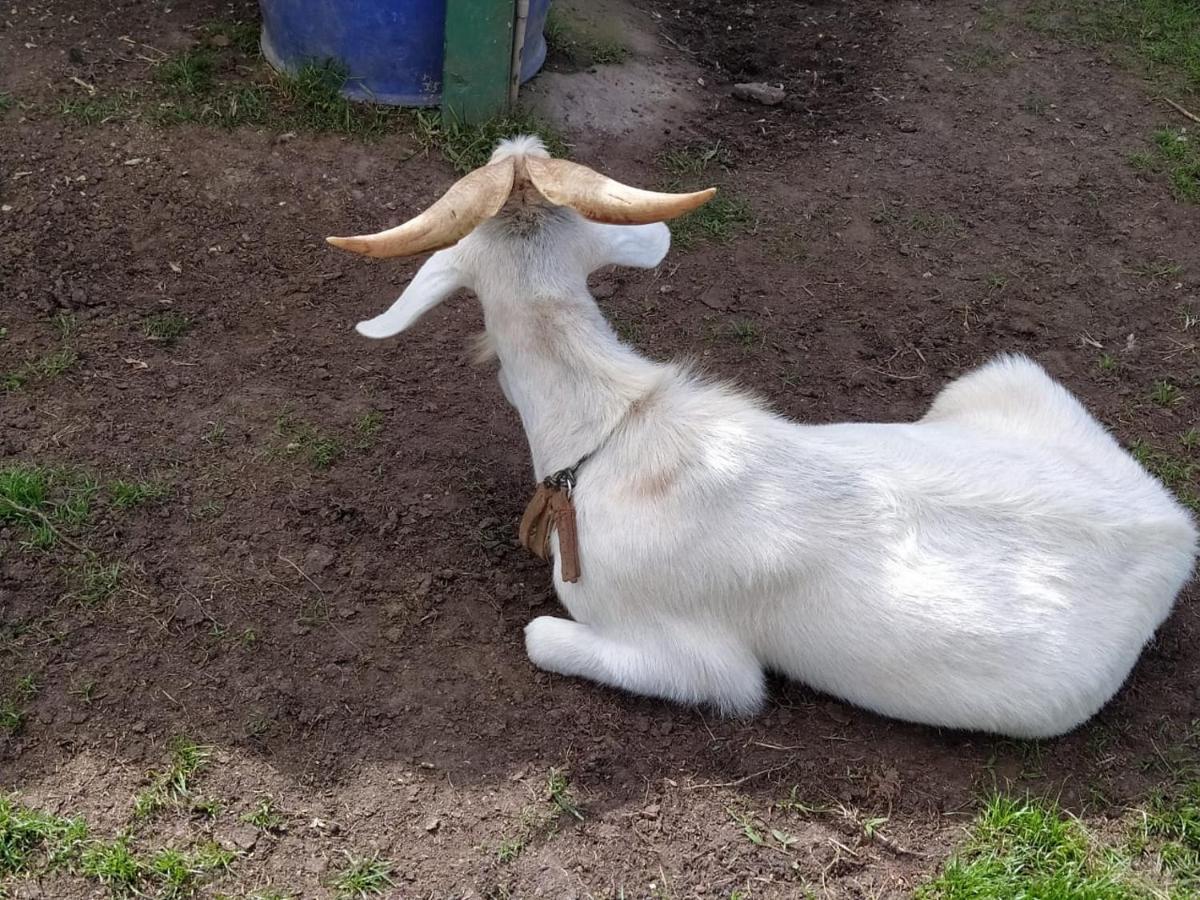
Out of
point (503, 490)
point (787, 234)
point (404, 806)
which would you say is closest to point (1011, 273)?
point (787, 234)

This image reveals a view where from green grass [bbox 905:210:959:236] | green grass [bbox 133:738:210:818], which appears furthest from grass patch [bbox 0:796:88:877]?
green grass [bbox 905:210:959:236]

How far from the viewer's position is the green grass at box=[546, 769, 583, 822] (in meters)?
3.24

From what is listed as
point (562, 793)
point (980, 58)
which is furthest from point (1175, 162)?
point (562, 793)

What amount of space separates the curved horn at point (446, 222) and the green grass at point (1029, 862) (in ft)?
7.47

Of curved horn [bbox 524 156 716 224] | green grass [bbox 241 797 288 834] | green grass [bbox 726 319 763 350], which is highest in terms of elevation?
curved horn [bbox 524 156 716 224]

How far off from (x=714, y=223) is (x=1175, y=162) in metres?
2.93

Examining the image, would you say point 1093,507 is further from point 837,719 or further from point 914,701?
point 837,719

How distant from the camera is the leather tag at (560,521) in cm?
340

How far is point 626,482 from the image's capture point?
3.36m

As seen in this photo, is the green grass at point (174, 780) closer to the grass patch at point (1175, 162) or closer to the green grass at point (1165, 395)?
the green grass at point (1165, 395)

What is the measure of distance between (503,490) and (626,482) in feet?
3.27

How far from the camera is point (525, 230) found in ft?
10.8

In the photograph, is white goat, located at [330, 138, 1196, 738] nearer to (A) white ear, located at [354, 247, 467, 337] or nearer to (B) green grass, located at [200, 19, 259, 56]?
(A) white ear, located at [354, 247, 467, 337]

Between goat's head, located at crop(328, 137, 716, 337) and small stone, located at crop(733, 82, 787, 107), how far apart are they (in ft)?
10.9
